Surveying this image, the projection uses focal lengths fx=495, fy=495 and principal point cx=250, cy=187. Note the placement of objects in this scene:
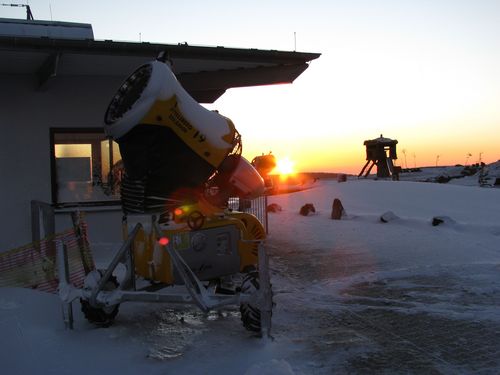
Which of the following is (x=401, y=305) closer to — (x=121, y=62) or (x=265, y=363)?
(x=265, y=363)

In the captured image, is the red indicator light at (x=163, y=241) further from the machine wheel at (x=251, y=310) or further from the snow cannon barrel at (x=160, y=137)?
the machine wheel at (x=251, y=310)

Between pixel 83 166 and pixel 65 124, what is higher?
pixel 65 124

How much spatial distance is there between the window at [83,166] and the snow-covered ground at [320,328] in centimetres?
367

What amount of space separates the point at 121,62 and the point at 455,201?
1197 cm

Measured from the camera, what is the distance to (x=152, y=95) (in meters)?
4.20

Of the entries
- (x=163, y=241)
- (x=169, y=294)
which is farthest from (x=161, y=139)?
(x=169, y=294)

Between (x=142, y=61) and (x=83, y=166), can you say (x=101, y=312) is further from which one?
(x=83, y=166)

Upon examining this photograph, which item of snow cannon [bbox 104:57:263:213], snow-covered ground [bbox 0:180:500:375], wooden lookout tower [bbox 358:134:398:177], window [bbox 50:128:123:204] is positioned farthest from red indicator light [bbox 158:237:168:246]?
wooden lookout tower [bbox 358:134:398:177]

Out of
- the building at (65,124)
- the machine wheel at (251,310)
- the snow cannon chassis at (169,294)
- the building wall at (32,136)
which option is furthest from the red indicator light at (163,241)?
the building wall at (32,136)

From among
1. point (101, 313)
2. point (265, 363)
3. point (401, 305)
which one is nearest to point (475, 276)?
point (401, 305)

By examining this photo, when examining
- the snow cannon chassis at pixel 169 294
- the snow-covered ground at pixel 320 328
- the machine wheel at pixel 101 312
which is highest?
the snow cannon chassis at pixel 169 294

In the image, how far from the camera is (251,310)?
4.70 m

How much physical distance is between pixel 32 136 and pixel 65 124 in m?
0.63

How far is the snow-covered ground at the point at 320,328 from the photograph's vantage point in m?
4.12
